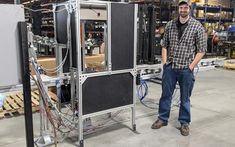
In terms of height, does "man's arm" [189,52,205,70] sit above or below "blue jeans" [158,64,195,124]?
above

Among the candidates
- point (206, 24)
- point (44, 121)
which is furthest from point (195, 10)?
point (44, 121)

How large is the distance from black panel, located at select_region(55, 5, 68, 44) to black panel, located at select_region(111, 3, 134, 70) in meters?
0.54

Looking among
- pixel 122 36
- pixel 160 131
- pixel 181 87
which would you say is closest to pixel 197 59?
pixel 181 87

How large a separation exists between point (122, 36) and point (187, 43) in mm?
792

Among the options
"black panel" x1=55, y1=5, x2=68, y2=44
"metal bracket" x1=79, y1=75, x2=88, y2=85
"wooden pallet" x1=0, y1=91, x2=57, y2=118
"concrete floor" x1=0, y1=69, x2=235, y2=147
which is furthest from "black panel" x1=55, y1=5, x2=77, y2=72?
"wooden pallet" x1=0, y1=91, x2=57, y2=118

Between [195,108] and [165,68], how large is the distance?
1.41 m

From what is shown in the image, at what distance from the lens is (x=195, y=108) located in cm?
445

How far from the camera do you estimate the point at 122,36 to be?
3.08 m

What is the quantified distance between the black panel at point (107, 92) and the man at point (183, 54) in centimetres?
51

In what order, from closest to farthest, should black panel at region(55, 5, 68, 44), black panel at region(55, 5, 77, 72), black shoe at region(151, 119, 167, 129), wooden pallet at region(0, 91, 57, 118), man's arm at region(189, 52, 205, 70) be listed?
black panel at region(55, 5, 77, 72)
black panel at region(55, 5, 68, 44)
man's arm at region(189, 52, 205, 70)
black shoe at region(151, 119, 167, 129)
wooden pallet at region(0, 91, 57, 118)

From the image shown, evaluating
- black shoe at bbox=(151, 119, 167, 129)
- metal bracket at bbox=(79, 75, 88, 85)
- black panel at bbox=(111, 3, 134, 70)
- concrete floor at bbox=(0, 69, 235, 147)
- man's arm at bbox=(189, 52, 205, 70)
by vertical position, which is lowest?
concrete floor at bbox=(0, 69, 235, 147)

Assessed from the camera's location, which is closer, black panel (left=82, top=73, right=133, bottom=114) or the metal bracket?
the metal bracket

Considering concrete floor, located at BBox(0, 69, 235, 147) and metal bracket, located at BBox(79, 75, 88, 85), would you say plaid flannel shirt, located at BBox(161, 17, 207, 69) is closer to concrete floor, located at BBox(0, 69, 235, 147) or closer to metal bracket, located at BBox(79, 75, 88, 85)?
concrete floor, located at BBox(0, 69, 235, 147)

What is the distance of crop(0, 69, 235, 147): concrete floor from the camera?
10.2 ft
